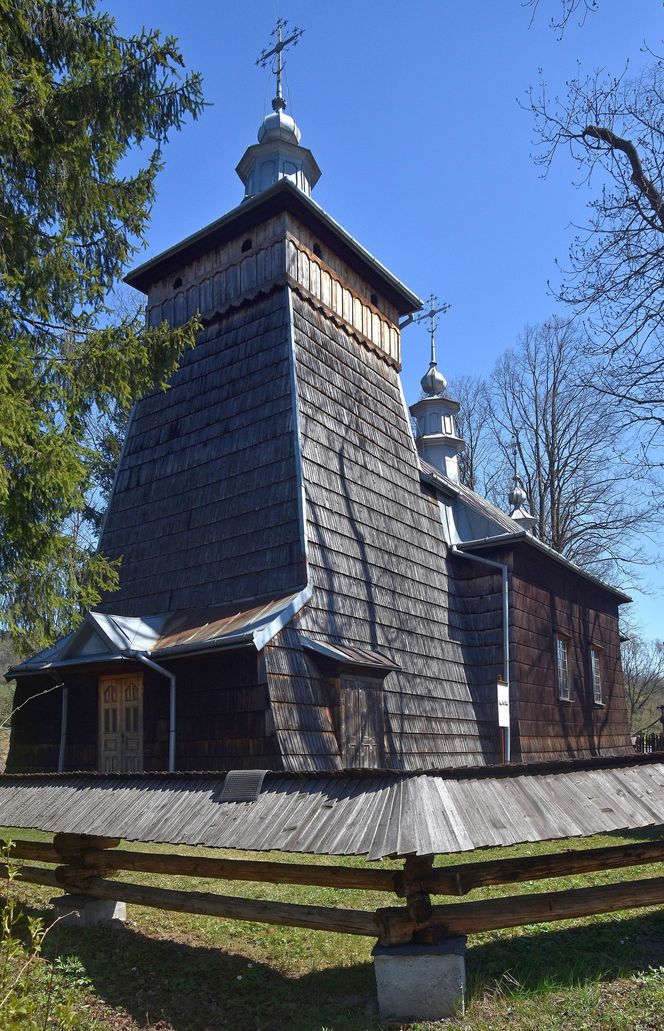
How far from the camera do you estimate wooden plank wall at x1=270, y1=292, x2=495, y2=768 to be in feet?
37.9

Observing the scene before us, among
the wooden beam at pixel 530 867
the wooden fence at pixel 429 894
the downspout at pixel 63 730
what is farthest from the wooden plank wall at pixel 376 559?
the wooden beam at pixel 530 867

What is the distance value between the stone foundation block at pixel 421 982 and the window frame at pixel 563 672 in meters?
13.4

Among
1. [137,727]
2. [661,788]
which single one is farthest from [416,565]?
[661,788]

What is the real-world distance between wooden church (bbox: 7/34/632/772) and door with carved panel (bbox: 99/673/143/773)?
31mm

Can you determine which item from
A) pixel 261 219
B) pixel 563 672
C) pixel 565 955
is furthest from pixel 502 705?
pixel 261 219

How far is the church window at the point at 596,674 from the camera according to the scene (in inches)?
786

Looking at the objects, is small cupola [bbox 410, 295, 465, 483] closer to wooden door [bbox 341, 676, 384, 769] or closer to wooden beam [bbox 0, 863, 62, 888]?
wooden door [bbox 341, 676, 384, 769]

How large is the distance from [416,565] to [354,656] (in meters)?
4.07

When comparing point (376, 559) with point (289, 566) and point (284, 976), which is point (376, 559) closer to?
point (289, 566)

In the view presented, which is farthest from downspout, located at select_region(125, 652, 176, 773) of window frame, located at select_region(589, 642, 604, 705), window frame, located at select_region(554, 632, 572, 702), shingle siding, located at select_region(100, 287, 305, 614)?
window frame, located at select_region(589, 642, 604, 705)

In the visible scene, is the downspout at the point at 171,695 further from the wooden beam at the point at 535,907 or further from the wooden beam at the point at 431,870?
the wooden beam at the point at 535,907

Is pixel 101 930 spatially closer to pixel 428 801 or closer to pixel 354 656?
pixel 428 801

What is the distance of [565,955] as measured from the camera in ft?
17.4

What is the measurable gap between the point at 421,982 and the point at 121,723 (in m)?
8.01
